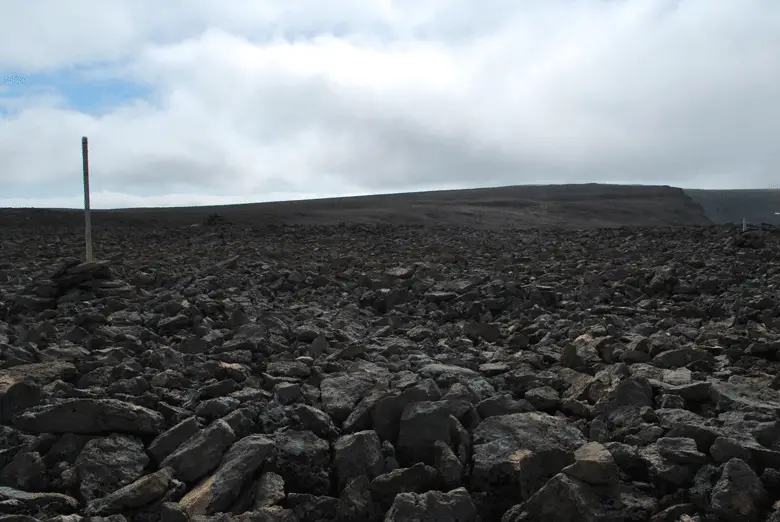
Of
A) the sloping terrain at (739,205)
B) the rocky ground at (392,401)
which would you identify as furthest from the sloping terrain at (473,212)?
the rocky ground at (392,401)

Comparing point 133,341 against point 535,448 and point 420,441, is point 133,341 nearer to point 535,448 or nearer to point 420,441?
point 420,441

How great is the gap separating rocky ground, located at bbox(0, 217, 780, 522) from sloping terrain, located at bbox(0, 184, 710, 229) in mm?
14371

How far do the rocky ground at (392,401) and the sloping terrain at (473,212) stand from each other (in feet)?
47.1

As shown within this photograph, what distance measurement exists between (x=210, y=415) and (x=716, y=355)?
3469mm

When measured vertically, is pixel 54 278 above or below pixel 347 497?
above

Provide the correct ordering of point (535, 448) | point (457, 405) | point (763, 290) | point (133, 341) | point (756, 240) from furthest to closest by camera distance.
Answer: point (756, 240), point (763, 290), point (133, 341), point (457, 405), point (535, 448)

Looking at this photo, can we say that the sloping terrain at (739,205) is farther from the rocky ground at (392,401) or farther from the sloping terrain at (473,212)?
the rocky ground at (392,401)

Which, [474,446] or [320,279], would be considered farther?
[320,279]

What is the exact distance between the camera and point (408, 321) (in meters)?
6.37

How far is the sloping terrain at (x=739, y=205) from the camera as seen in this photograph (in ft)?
112

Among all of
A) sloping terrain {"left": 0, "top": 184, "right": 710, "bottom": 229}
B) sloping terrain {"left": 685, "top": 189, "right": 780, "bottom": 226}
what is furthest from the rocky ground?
sloping terrain {"left": 685, "top": 189, "right": 780, "bottom": 226}

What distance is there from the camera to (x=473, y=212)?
30.5m

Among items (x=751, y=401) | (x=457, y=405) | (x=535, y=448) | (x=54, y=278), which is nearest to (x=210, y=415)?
(x=457, y=405)

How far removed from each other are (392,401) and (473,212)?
27.5 meters
